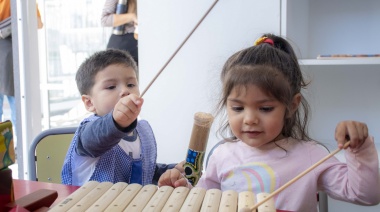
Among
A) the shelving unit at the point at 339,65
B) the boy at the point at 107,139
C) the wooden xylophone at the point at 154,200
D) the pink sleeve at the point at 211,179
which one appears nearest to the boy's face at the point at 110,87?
the boy at the point at 107,139

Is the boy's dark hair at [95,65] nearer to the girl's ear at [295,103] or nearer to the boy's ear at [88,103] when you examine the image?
the boy's ear at [88,103]

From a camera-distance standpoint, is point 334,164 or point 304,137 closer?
point 334,164

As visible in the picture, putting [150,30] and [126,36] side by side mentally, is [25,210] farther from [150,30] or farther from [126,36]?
[126,36]

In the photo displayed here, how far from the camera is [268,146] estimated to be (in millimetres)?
1169

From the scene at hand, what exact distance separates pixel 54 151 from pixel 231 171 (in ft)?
Answer: 2.26

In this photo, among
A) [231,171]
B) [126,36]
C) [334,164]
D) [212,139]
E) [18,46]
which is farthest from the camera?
[126,36]

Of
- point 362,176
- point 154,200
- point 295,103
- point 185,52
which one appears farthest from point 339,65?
point 154,200

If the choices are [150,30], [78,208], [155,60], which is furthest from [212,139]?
[78,208]

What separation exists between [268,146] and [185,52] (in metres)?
0.84

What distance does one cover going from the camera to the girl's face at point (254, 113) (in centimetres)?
Result: 107

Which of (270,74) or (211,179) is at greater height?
(270,74)

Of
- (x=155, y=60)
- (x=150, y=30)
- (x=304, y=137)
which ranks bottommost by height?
(x=304, y=137)

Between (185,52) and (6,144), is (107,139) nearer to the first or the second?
(6,144)

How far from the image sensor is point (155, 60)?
196 cm
